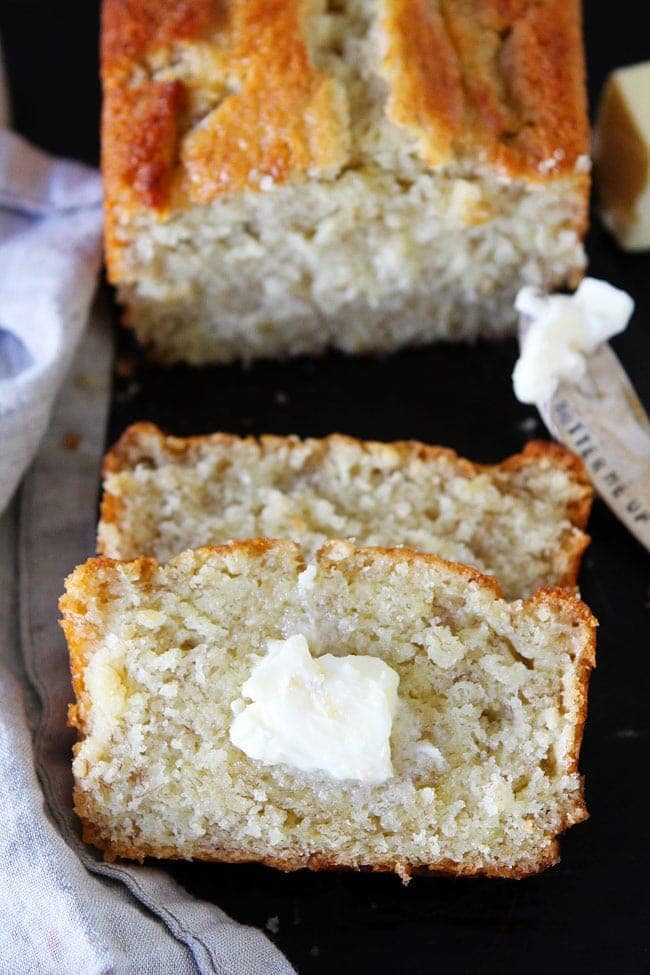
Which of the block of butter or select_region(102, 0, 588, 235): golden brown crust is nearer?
select_region(102, 0, 588, 235): golden brown crust

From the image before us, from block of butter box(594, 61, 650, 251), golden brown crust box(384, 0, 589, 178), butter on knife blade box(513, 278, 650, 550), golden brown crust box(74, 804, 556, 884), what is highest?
golden brown crust box(384, 0, 589, 178)

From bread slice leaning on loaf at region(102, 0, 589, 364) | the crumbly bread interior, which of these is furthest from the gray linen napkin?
bread slice leaning on loaf at region(102, 0, 589, 364)

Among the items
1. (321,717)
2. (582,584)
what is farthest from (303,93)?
(321,717)

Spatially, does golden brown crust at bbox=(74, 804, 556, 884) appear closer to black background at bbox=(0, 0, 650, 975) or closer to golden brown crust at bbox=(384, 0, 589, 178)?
black background at bbox=(0, 0, 650, 975)

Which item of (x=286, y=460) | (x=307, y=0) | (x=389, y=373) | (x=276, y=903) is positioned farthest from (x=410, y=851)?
(x=307, y=0)

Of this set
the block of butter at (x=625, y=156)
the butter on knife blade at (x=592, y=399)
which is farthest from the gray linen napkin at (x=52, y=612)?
the block of butter at (x=625, y=156)

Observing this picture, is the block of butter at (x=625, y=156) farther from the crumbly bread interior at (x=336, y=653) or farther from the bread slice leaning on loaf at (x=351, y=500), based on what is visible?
the crumbly bread interior at (x=336, y=653)
